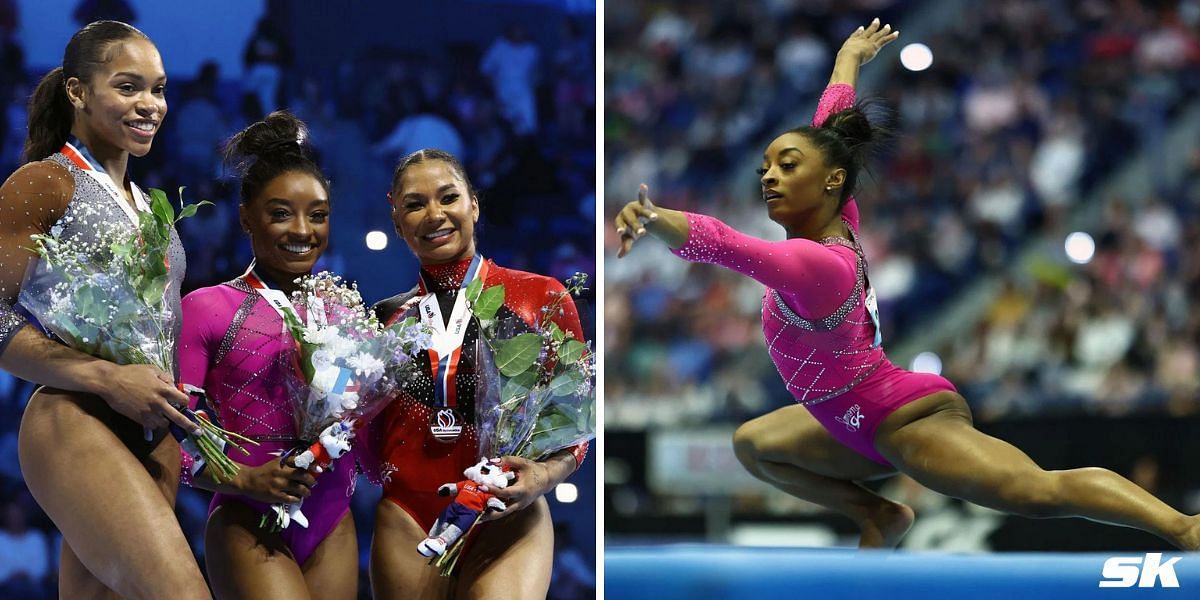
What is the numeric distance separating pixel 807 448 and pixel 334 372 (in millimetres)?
1647

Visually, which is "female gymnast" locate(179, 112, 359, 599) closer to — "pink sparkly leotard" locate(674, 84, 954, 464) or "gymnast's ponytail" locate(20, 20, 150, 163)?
"gymnast's ponytail" locate(20, 20, 150, 163)

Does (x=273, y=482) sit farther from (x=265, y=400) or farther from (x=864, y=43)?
(x=864, y=43)

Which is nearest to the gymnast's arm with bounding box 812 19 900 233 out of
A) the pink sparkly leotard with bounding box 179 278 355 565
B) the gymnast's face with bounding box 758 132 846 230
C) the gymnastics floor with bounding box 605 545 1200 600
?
the gymnast's face with bounding box 758 132 846 230

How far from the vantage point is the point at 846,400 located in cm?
382

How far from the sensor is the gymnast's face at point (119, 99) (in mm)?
3092

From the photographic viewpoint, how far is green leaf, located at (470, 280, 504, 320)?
317 cm

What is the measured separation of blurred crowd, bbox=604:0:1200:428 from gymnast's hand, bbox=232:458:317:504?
3102mm

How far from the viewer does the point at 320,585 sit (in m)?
3.13

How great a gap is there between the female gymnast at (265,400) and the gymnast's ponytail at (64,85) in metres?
0.42

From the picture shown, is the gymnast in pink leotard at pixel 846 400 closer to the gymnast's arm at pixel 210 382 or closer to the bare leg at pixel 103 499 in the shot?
the gymnast's arm at pixel 210 382

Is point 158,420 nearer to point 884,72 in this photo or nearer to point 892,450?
point 892,450

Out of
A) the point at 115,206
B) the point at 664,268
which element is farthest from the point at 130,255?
the point at 664,268

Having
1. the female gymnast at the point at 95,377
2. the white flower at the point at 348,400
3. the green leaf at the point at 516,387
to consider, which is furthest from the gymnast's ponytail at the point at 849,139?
the female gymnast at the point at 95,377

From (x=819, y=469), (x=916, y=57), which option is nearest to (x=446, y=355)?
(x=819, y=469)
